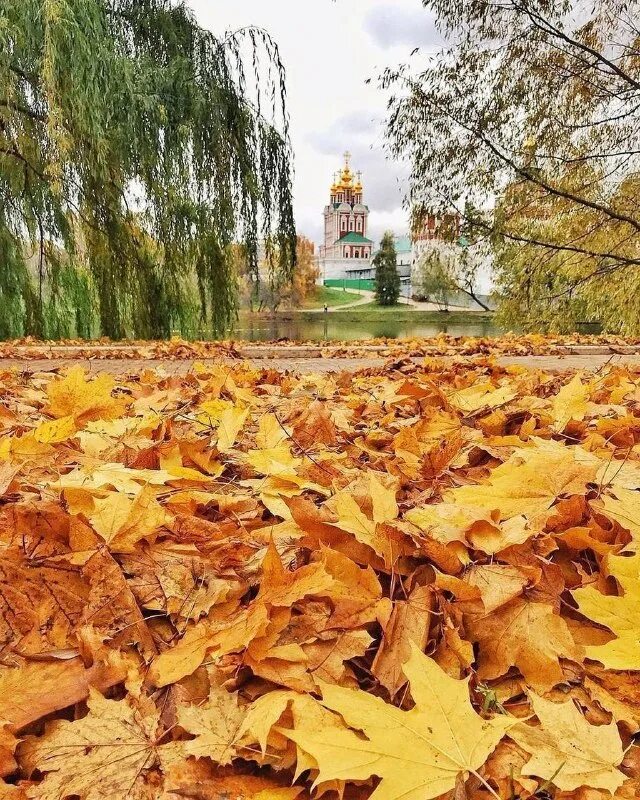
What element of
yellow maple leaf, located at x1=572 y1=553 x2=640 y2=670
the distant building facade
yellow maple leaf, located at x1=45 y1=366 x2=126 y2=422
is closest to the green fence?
the distant building facade

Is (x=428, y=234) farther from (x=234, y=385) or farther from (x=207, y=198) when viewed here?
(x=234, y=385)

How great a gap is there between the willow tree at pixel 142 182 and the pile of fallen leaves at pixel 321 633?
5474mm

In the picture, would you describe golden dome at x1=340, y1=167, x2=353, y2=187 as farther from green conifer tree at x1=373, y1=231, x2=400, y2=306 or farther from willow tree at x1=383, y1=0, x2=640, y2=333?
willow tree at x1=383, y1=0, x2=640, y2=333

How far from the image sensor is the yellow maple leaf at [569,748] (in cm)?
44

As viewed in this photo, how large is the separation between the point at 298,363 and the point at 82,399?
2217mm

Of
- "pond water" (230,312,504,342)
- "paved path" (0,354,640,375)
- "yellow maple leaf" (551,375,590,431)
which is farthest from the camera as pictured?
"pond water" (230,312,504,342)

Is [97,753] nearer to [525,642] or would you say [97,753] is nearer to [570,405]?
[525,642]

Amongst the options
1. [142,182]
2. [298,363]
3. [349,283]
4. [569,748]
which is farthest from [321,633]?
[349,283]

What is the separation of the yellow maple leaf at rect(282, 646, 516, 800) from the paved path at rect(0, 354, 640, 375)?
2659mm

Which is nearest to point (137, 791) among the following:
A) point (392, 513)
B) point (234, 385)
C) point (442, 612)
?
point (442, 612)

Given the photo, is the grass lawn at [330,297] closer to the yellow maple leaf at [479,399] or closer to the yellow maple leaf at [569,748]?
the yellow maple leaf at [479,399]

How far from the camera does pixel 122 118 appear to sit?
5547 millimetres

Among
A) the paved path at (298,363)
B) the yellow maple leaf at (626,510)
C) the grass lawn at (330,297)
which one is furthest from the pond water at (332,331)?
the grass lawn at (330,297)

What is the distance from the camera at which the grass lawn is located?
56.5 meters
